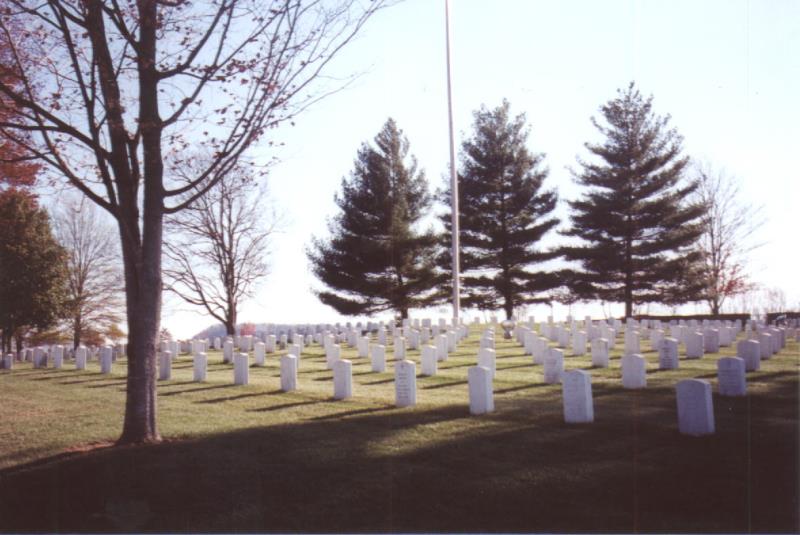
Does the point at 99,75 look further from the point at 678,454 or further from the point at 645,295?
the point at 645,295

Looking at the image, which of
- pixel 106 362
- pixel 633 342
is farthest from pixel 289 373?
pixel 633 342

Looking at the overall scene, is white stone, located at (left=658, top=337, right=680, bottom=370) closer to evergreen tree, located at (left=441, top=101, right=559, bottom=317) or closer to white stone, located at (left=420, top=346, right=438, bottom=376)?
white stone, located at (left=420, top=346, right=438, bottom=376)

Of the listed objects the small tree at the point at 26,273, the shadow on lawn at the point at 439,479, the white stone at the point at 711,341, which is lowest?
the shadow on lawn at the point at 439,479

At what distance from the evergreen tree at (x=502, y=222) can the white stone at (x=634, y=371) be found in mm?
25390

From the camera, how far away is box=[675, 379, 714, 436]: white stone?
6.54m

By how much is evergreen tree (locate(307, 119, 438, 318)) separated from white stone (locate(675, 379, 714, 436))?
89.7 ft

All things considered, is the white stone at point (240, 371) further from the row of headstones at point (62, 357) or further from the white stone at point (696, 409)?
the white stone at point (696, 409)

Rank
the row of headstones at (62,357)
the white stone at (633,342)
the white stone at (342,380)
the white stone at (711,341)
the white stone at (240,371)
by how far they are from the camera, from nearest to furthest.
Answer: the white stone at (342,380) → the white stone at (240,371) → the white stone at (633,342) → the white stone at (711,341) → the row of headstones at (62,357)

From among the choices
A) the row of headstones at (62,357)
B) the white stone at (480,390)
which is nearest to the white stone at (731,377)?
the white stone at (480,390)

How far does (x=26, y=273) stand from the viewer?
26266mm

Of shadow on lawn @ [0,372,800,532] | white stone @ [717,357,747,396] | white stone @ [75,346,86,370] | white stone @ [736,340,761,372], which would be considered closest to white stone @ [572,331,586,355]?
white stone @ [736,340,761,372]

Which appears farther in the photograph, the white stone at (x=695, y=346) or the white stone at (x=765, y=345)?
the white stone at (x=695, y=346)

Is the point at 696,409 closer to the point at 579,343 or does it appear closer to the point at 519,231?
the point at 579,343

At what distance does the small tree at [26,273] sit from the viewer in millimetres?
25938
